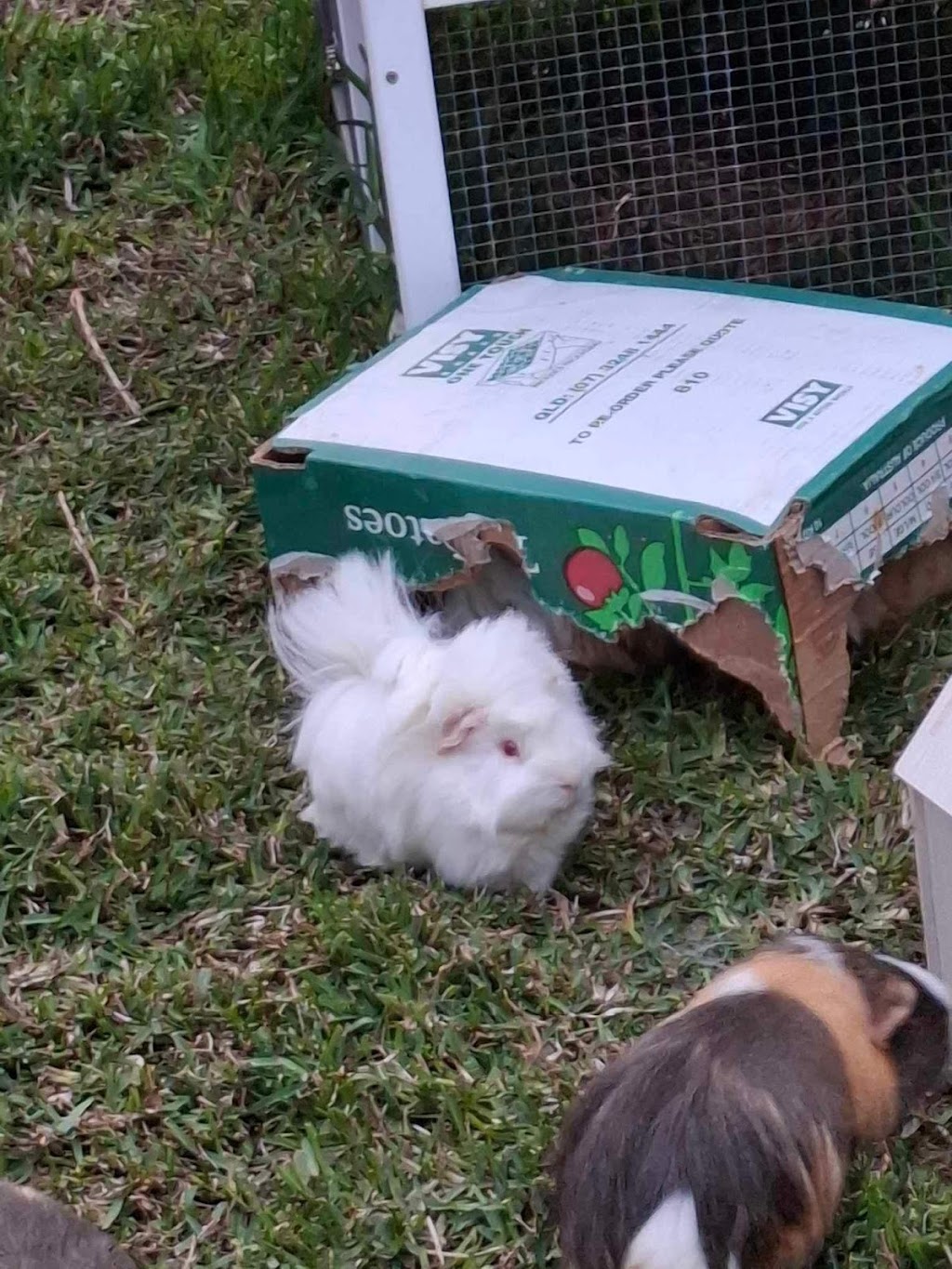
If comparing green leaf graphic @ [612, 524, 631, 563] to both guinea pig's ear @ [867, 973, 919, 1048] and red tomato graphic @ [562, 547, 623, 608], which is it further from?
guinea pig's ear @ [867, 973, 919, 1048]

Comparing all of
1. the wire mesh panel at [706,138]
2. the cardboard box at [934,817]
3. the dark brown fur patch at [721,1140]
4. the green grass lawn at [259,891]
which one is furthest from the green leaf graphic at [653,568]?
the wire mesh panel at [706,138]

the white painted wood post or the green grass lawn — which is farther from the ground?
the white painted wood post

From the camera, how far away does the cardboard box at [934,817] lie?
92.2 inches

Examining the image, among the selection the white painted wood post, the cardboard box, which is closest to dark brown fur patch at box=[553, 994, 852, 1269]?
the cardboard box

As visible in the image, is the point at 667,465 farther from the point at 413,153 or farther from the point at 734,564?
the point at 413,153

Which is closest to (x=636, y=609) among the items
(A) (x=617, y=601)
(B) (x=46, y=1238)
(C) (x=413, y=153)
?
(A) (x=617, y=601)

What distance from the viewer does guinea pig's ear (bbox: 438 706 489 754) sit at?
9.28 feet

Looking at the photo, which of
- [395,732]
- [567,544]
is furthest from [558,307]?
[395,732]

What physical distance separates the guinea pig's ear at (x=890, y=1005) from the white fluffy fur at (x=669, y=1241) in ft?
1.39

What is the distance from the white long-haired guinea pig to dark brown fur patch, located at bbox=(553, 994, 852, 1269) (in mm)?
630

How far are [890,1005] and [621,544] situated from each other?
2.94ft

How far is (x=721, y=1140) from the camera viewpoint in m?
2.08

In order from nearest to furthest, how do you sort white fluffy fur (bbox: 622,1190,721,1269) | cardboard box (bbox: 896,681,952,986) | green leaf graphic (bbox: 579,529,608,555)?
white fluffy fur (bbox: 622,1190,721,1269)
cardboard box (bbox: 896,681,952,986)
green leaf graphic (bbox: 579,529,608,555)

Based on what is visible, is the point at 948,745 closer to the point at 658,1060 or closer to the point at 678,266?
the point at 658,1060
